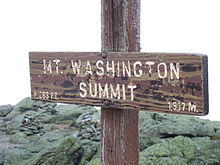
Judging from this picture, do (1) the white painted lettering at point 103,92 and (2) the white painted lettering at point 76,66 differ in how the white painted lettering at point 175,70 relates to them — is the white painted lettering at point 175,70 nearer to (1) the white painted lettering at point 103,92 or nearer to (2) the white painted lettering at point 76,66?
(1) the white painted lettering at point 103,92

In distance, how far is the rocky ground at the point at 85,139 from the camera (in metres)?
7.76

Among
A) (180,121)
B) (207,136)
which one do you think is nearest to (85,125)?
(180,121)

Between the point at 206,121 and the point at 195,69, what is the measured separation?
325 inches

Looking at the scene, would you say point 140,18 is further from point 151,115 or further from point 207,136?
point 151,115

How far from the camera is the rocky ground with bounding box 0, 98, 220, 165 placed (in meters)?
7.76

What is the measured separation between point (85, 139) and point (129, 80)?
711 cm

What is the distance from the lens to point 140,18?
183 inches

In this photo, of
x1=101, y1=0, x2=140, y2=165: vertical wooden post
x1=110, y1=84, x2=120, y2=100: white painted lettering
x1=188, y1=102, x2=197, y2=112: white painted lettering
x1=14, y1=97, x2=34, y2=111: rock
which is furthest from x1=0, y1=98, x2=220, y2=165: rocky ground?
x1=188, y1=102, x2=197, y2=112: white painted lettering

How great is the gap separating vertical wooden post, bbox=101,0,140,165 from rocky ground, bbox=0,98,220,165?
2.84 metres

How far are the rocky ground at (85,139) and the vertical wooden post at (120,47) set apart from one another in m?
2.84

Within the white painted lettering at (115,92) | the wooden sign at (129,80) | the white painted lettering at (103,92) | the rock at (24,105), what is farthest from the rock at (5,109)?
the white painted lettering at (115,92)

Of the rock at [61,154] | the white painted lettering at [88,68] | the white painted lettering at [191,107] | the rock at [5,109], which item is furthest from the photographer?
the rock at [5,109]

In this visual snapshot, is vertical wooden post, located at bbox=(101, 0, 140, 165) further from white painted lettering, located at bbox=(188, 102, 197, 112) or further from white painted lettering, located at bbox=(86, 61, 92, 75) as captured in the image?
white painted lettering, located at bbox=(188, 102, 197, 112)

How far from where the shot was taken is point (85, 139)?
10.8m
